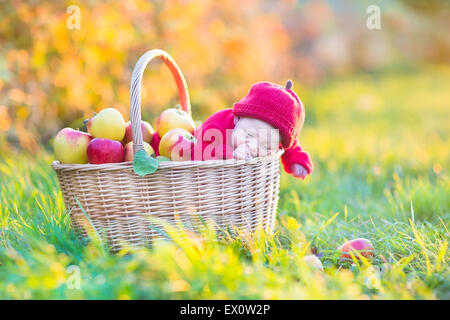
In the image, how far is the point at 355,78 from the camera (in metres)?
10.5

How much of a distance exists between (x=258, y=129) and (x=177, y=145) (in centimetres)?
36

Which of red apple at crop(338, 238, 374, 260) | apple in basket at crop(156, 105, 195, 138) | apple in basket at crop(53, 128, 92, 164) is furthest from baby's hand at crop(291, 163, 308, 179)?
apple in basket at crop(53, 128, 92, 164)

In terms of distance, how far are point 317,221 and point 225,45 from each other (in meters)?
2.98

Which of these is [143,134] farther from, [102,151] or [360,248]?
[360,248]

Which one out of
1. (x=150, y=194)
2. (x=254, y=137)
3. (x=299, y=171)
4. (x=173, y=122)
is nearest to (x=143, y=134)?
(x=173, y=122)

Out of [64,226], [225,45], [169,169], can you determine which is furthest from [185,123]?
[225,45]

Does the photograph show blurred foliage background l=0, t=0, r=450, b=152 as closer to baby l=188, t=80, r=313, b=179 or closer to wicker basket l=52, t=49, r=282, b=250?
wicker basket l=52, t=49, r=282, b=250

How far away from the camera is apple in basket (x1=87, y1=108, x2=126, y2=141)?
6.68 ft

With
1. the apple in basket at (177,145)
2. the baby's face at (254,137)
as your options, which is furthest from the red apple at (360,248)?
the apple in basket at (177,145)

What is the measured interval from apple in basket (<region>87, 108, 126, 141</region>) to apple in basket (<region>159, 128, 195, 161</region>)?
8.6 inches

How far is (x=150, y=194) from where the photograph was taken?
187 centimetres

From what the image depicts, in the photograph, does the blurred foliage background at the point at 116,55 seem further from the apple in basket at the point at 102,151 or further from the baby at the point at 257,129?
the baby at the point at 257,129

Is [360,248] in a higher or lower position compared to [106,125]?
lower

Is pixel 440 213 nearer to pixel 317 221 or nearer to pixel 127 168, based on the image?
pixel 317 221
